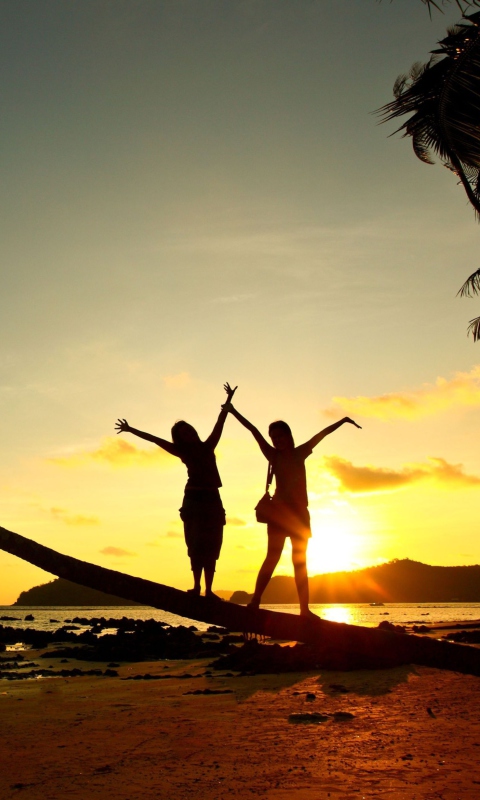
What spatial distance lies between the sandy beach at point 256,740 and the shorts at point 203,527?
293cm

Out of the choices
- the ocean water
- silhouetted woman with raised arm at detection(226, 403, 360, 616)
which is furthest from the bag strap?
the ocean water

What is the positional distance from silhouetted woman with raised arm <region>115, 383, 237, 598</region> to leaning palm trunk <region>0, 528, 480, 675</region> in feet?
6.88

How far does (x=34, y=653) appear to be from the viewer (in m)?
32.3

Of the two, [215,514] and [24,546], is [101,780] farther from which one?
[24,546]

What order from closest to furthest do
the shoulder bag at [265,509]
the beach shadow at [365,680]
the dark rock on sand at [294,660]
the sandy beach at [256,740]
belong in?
the shoulder bag at [265,509], the sandy beach at [256,740], the beach shadow at [365,680], the dark rock on sand at [294,660]

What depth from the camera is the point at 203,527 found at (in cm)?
622

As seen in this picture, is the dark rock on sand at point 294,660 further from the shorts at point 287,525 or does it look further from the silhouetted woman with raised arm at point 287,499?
the shorts at point 287,525

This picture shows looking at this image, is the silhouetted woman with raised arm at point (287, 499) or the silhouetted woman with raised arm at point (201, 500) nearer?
the silhouetted woman with raised arm at point (287, 499)

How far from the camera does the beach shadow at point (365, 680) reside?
45.1ft

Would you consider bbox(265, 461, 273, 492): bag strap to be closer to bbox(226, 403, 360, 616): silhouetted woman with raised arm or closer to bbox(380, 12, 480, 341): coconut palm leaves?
bbox(226, 403, 360, 616): silhouetted woman with raised arm

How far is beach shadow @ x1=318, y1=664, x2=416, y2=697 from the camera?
1373 cm

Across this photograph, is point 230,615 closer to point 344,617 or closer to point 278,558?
point 278,558

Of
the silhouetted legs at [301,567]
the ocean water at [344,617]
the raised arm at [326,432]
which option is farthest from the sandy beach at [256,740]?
the ocean water at [344,617]

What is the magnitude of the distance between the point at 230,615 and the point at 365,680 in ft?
40.4
